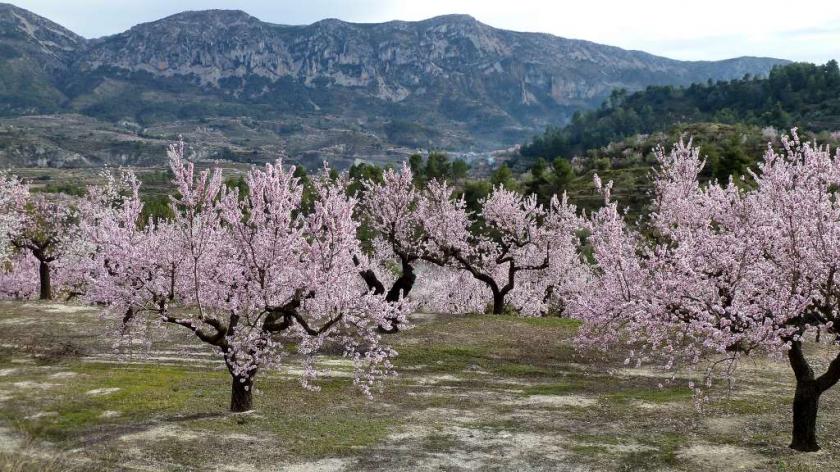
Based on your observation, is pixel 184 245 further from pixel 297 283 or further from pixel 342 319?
pixel 342 319

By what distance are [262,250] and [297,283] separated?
1.80m

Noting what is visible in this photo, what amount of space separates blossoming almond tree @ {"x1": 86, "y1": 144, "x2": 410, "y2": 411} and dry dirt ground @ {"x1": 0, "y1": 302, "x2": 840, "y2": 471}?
2.58 meters

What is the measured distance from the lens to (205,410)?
23688 millimetres

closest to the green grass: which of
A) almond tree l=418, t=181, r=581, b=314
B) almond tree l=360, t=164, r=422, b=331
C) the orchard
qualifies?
the orchard

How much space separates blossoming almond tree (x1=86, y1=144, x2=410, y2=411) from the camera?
20.8 m

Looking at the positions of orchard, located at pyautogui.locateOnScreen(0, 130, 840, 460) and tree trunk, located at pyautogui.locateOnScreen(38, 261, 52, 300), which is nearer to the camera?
orchard, located at pyautogui.locateOnScreen(0, 130, 840, 460)

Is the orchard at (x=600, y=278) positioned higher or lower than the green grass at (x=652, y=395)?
higher

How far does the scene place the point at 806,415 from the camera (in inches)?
711

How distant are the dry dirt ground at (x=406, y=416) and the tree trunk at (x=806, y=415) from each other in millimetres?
462

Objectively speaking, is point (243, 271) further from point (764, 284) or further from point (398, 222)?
point (398, 222)

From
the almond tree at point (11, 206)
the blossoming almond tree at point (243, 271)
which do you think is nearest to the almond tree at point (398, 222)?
the blossoming almond tree at point (243, 271)

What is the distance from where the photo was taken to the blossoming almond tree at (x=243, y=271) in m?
20.8

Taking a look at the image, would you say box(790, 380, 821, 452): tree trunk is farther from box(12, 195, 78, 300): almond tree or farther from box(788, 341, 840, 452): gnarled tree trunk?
box(12, 195, 78, 300): almond tree

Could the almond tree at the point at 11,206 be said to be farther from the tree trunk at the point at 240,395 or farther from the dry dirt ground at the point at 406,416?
the tree trunk at the point at 240,395
